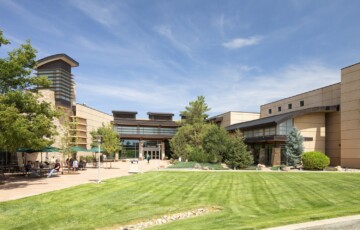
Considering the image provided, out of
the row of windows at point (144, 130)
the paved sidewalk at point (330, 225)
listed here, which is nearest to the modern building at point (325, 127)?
the row of windows at point (144, 130)

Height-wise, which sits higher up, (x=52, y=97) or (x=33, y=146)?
(x=52, y=97)

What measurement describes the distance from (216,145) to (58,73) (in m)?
24.1

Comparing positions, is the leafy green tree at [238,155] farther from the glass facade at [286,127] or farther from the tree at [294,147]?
the glass facade at [286,127]

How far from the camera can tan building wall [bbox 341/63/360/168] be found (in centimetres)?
3897

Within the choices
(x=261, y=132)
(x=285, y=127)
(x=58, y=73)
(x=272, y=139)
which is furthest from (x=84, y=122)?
(x=285, y=127)

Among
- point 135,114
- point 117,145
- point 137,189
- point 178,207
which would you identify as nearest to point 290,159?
point 117,145

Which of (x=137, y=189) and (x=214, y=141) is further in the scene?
(x=214, y=141)

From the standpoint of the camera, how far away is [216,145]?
137 ft

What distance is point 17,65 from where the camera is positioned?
1952 centimetres

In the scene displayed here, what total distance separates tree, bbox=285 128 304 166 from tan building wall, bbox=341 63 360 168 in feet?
19.1

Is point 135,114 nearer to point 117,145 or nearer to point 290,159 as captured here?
point 117,145

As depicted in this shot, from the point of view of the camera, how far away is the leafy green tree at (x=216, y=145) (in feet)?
136

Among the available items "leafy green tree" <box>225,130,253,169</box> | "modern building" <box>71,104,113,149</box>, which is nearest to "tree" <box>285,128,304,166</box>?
"leafy green tree" <box>225,130,253,169</box>

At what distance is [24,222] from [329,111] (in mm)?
41804
